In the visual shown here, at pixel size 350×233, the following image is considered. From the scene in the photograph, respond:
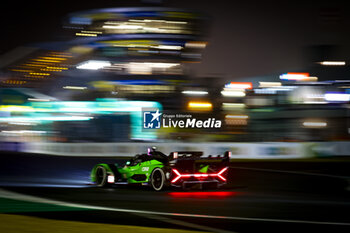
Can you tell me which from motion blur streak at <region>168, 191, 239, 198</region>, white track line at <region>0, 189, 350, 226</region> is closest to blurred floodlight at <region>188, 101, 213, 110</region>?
motion blur streak at <region>168, 191, 239, 198</region>

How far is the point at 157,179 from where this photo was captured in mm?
13000

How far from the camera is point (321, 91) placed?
62.5 meters

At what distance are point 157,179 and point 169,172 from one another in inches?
20.8

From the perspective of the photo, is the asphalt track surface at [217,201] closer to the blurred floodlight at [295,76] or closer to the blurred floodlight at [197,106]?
the blurred floodlight at [197,106]

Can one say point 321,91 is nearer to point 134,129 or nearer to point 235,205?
point 134,129

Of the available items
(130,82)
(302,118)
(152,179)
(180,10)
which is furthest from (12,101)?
(152,179)

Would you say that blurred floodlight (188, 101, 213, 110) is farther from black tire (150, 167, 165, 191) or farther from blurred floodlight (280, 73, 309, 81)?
black tire (150, 167, 165, 191)

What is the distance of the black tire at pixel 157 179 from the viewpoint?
12.8 m

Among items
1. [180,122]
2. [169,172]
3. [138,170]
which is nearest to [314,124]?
[180,122]

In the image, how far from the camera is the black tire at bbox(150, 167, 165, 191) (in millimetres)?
12781

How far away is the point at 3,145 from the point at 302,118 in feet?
121

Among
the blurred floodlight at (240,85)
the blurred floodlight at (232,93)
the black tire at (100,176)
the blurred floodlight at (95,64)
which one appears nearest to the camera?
the black tire at (100,176)

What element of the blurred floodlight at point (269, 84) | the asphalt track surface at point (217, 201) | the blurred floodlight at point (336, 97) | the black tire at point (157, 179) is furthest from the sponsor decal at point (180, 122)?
the blurred floodlight at point (269, 84)

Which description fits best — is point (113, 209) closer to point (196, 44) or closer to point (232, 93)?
point (196, 44)
